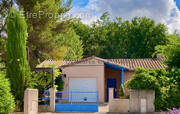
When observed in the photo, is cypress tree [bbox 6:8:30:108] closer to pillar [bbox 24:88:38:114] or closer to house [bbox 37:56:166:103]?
pillar [bbox 24:88:38:114]

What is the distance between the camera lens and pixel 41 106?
1702 centimetres

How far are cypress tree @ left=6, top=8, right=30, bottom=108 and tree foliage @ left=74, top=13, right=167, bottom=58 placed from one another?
2973cm

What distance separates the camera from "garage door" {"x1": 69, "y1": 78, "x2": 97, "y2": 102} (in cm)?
2391

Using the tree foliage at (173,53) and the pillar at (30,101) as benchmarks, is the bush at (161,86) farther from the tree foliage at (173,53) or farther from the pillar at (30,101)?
the pillar at (30,101)

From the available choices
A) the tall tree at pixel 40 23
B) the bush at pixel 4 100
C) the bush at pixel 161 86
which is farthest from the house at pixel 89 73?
the bush at pixel 4 100

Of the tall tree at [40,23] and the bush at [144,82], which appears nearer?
the bush at [144,82]

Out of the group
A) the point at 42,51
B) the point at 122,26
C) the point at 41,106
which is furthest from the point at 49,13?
the point at 122,26

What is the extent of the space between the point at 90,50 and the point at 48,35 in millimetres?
25120

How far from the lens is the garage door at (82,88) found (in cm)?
2391

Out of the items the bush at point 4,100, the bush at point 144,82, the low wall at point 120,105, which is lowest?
the low wall at point 120,105

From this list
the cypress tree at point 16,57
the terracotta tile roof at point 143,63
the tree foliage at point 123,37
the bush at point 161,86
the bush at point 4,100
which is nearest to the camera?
the bush at point 4,100

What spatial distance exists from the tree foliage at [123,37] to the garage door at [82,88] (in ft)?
67.9

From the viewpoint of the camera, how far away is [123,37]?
47156mm

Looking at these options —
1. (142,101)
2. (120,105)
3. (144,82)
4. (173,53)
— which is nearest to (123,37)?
(173,53)
